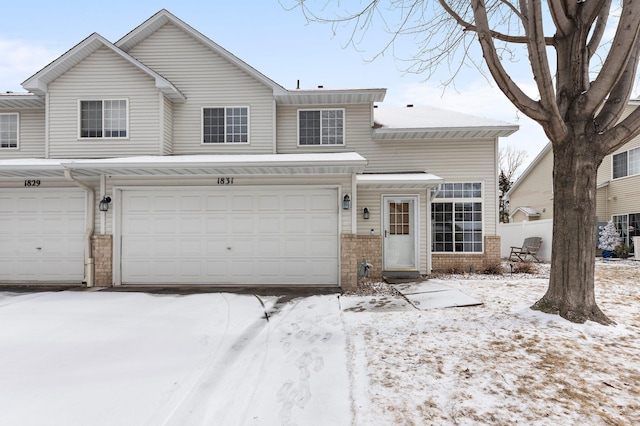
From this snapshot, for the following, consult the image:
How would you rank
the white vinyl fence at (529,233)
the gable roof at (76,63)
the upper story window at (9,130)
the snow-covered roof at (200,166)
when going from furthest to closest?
the white vinyl fence at (529,233)
the upper story window at (9,130)
the gable roof at (76,63)
the snow-covered roof at (200,166)

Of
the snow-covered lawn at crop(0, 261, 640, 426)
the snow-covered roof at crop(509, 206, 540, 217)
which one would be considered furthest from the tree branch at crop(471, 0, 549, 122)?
the snow-covered roof at crop(509, 206, 540, 217)

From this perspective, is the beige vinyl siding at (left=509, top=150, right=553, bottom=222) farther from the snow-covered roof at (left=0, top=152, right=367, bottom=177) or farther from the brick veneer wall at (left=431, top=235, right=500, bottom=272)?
the snow-covered roof at (left=0, top=152, right=367, bottom=177)

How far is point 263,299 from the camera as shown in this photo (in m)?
7.42

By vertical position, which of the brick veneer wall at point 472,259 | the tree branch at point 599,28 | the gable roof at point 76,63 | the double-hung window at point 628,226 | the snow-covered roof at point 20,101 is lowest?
the brick veneer wall at point 472,259

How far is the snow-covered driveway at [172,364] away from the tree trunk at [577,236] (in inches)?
140

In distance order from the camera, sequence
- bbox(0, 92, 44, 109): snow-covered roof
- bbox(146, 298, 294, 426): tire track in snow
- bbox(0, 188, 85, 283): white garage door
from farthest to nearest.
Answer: bbox(0, 92, 44, 109): snow-covered roof
bbox(0, 188, 85, 283): white garage door
bbox(146, 298, 294, 426): tire track in snow

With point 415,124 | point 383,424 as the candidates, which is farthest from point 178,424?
point 415,124

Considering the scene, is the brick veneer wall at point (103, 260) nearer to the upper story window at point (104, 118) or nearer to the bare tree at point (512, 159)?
the upper story window at point (104, 118)

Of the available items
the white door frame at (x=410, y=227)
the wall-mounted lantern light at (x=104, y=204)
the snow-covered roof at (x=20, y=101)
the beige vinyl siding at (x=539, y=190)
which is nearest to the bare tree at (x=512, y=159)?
the beige vinyl siding at (x=539, y=190)

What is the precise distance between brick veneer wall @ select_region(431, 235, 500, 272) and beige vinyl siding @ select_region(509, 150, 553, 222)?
1050cm

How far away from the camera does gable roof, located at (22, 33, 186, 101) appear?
9.55m

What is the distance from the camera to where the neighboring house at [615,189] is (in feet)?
51.1

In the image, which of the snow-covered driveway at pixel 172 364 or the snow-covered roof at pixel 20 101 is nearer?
the snow-covered driveway at pixel 172 364

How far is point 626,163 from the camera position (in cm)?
1612
